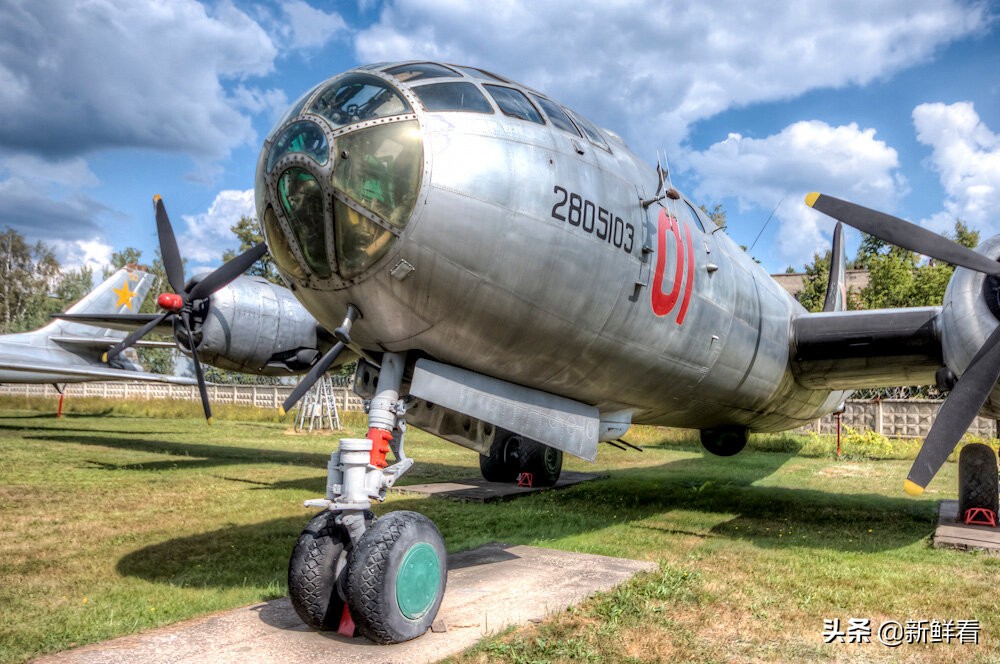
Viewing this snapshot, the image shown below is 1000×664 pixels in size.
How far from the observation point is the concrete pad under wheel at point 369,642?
174 inches

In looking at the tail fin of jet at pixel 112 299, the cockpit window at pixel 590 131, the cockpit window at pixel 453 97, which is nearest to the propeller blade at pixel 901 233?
the cockpit window at pixel 590 131

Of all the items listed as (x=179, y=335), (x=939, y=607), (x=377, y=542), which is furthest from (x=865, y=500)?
(x=179, y=335)

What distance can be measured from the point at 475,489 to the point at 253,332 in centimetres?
510

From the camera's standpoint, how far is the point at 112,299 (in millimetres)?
25422

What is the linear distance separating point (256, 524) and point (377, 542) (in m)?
5.61

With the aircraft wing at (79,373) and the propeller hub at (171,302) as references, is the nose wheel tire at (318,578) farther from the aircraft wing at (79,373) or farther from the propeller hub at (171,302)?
the aircraft wing at (79,373)

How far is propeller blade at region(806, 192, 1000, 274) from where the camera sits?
7598 millimetres

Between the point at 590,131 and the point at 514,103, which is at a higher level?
the point at 590,131

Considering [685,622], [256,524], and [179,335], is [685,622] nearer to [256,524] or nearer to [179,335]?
[256,524]

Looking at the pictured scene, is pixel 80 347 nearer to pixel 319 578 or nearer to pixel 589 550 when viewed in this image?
pixel 589 550

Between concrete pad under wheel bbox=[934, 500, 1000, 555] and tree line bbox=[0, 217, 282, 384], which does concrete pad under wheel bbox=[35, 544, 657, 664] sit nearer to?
concrete pad under wheel bbox=[934, 500, 1000, 555]

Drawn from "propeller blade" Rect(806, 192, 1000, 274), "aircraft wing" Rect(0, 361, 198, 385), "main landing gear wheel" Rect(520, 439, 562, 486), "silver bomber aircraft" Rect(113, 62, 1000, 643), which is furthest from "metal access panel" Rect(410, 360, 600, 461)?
"aircraft wing" Rect(0, 361, 198, 385)

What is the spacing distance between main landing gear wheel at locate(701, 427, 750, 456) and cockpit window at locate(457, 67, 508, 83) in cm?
786

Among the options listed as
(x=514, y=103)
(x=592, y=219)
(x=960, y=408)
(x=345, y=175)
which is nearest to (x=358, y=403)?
(x=960, y=408)
